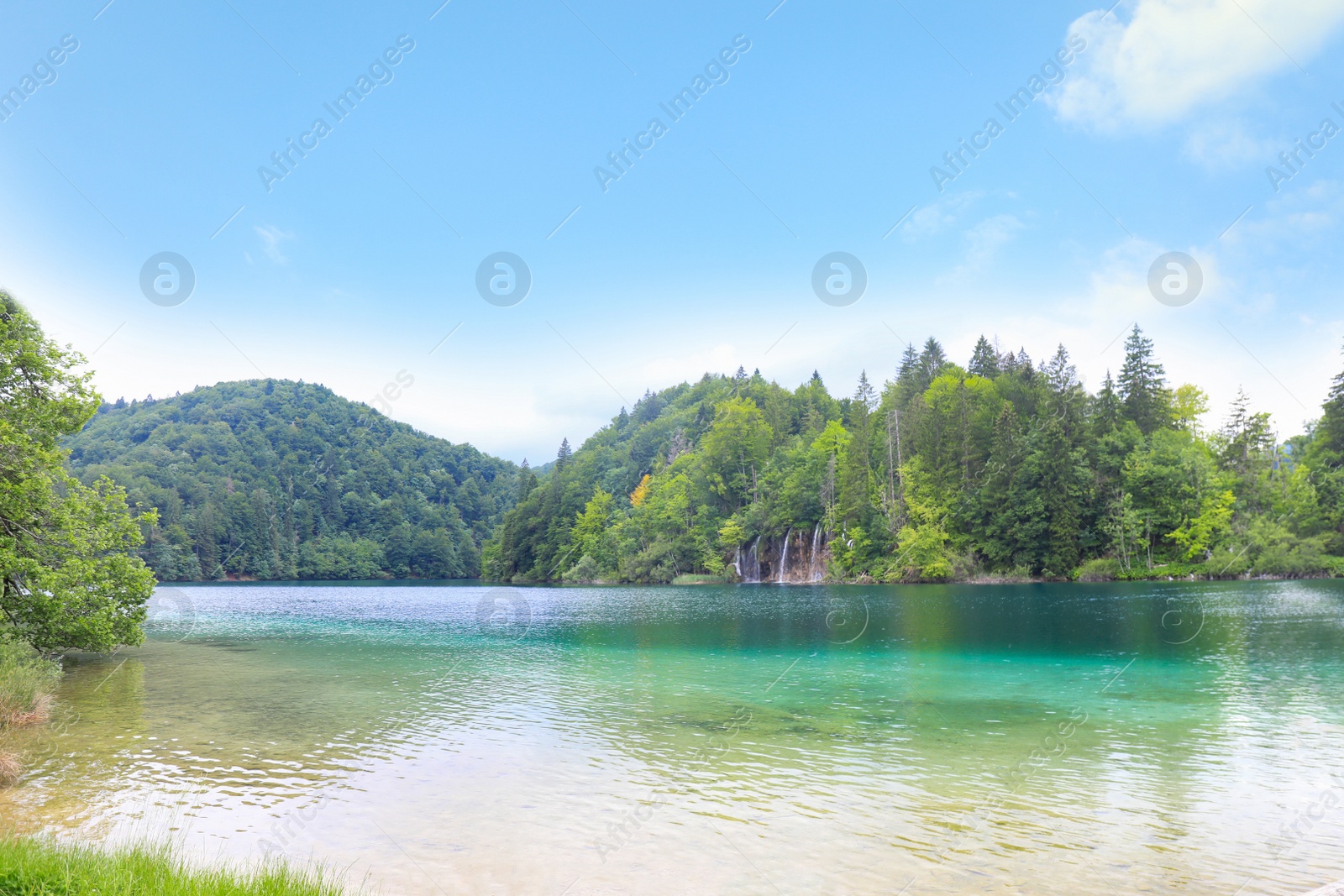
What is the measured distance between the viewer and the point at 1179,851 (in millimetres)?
9539

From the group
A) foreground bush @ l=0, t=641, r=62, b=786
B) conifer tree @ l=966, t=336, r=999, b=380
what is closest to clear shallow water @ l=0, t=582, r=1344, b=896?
foreground bush @ l=0, t=641, r=62, b=786

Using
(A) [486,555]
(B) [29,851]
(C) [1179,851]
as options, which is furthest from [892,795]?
(A) [486,555]

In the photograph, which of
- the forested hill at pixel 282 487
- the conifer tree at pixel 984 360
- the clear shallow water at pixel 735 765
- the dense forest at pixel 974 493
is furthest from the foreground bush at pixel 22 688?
the forested hill at pixel 282 487

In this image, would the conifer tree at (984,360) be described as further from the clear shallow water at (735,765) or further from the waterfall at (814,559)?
the clear shallow water at (735,765)

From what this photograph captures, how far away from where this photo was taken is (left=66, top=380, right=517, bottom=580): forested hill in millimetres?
137875

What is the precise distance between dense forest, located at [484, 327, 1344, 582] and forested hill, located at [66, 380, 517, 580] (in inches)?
1910

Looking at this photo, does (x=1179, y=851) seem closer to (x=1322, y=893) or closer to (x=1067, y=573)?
(x=1322, y=893)

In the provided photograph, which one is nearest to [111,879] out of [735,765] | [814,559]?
[735,765]

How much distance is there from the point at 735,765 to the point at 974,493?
83.2 meters

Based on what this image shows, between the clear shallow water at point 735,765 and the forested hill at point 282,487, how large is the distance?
126 m

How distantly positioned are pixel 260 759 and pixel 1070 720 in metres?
17.1

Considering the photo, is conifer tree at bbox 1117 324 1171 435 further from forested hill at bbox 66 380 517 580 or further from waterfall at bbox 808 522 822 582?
forested hill at bbox 66 380 517 580

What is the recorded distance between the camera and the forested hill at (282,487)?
13788cm

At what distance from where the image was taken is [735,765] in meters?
13.9
